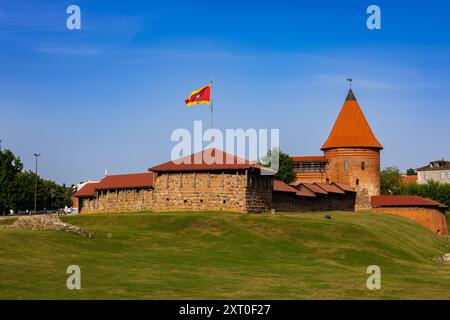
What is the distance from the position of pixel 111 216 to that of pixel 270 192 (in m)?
14.6

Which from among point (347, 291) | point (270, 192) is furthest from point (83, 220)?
point (347, 291)

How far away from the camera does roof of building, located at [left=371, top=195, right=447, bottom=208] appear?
87938 mm

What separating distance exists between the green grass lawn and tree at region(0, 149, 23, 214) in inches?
1527

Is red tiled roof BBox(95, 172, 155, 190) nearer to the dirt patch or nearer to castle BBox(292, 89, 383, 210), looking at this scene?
the dirt patch

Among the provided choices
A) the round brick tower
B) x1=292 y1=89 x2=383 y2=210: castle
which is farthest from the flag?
the round brick tower

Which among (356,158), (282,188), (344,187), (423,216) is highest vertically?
(356,158)

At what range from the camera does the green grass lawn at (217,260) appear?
2634 centimetres

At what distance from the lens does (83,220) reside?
5719 centimetres

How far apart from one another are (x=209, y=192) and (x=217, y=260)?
80.5 ft

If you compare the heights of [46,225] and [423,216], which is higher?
[46,225]

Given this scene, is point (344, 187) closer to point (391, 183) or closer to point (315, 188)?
point (315, 188)

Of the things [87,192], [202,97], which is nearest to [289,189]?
[202,97]

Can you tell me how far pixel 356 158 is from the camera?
9344 cm

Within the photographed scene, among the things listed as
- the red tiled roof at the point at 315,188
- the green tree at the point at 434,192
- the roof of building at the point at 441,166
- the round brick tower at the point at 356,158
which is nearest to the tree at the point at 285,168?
the round brick tower at the point at 356,158
